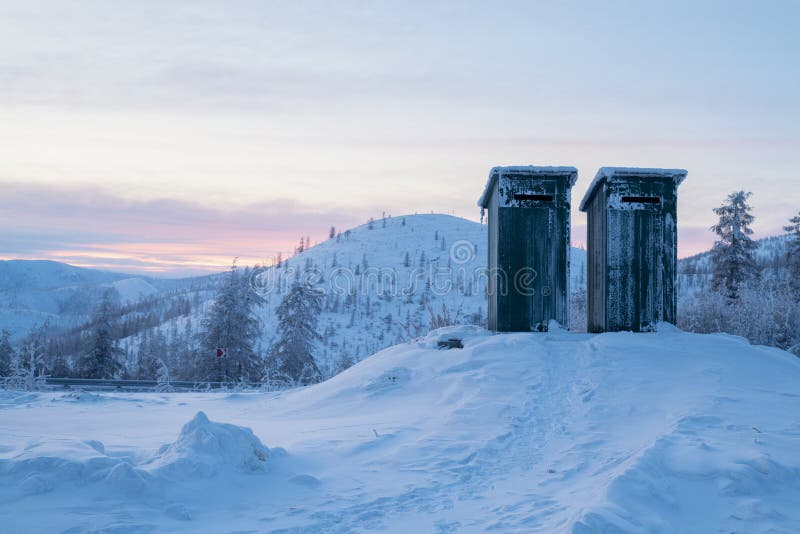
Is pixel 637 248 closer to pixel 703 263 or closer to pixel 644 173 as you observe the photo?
pixel 644 173

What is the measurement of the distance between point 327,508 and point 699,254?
4318 inches

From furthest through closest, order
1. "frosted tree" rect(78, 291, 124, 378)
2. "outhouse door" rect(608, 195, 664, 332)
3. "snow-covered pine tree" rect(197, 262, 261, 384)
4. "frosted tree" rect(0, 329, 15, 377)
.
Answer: "frosted tree" rect(78, 291, 124, 378) → "frosted tree" rect(0, 329, 15, 377) → "snow-covered pine tree" rect(197, 262, 261, 384) → "outhouse door" rect(608, 195, 664, 332)

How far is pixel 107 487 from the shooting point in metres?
4.64

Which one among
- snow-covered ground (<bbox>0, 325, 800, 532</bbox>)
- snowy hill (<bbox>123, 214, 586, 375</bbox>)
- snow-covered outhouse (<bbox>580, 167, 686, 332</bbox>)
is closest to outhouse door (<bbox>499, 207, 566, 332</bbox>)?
snow-covered outhouse (<bbox>580, 167, 686, 332</bbox>)

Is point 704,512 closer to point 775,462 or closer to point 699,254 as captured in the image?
point 775,462

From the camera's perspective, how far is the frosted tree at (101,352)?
1067 inches

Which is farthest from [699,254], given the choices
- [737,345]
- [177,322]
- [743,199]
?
[737,345]

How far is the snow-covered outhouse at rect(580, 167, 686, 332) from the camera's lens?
11156 millimetres

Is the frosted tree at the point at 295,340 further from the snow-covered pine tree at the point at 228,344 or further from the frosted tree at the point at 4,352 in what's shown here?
the frosted tree at the point at 4,352

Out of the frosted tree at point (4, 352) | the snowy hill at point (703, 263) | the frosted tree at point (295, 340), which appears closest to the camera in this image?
the frosted tree at point (295, 340)

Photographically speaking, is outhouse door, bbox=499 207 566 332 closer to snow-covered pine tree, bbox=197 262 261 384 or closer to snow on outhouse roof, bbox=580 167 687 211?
snow on outhouse roof, bbox=580 167 687 211

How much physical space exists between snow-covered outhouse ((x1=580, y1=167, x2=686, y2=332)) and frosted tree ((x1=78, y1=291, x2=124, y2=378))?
24878mm

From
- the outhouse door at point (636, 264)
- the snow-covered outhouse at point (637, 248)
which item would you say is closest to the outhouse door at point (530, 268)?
the snow-covered outhouse at point (637, 248)

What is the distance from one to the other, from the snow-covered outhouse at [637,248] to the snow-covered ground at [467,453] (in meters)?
1.38
